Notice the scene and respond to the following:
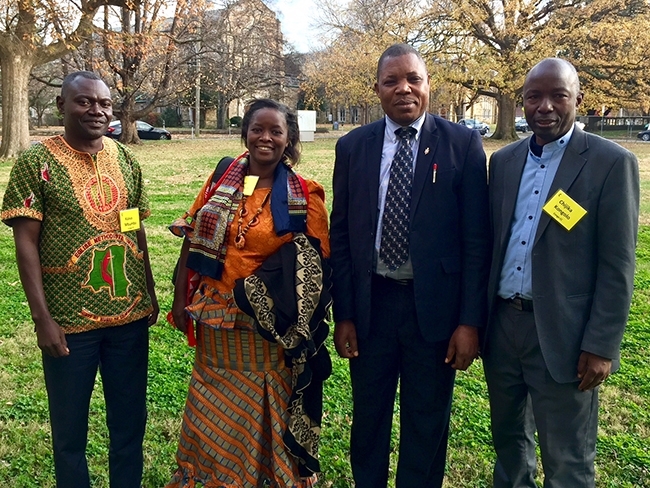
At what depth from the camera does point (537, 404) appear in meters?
2.46

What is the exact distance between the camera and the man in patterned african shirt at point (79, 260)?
2396 millimetres

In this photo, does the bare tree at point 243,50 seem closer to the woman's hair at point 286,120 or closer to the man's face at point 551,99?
the woman's hair at point 286,120

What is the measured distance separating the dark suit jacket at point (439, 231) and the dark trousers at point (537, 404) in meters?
0.17

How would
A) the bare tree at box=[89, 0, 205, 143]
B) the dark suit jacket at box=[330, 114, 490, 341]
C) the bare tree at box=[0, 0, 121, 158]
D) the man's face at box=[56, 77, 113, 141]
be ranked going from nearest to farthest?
the man's face at box=[56, 77, 113, 141] → the dark suit jacket at box=[330, 114, 490, 341] → the bare tree at box=[0, 0, 121, 158] → the bare tree at box=[89, 0, 205, 143]

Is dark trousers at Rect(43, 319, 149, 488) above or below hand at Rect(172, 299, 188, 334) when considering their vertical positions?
below

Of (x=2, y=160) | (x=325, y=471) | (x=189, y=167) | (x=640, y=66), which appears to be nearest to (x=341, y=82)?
(x=640, y=66)

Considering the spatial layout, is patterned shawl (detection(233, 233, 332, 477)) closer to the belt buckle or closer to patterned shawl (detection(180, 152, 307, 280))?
patterned shawl (detection(180, 152, 307, 280))

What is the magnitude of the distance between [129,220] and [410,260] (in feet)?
4.30

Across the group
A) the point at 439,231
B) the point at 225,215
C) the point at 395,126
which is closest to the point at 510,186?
the point at 439,231

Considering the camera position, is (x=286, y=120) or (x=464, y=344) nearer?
(x=464, y=344)

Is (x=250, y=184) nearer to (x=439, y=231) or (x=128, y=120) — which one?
(x=439, y=231)

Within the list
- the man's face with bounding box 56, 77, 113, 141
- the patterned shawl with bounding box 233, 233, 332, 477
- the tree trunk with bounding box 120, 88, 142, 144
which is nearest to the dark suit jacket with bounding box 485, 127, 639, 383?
the patterned shawl with bounding box 233, 233, 332, 477

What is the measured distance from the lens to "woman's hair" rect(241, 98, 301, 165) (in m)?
2.74

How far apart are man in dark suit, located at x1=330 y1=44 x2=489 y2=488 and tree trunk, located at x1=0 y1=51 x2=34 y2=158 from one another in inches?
619
